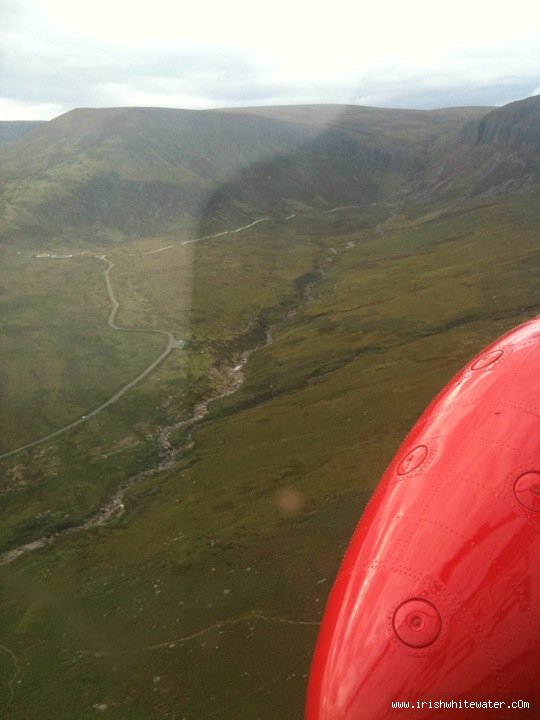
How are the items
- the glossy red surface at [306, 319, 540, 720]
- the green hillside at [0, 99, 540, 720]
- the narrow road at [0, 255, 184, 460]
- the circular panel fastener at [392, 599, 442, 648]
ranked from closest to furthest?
the glossy red surface at [306, 319, 540, 720]
the circular panel fastener at [392, 599, 442, 648]
the green hillside at [0, 99, 540, 720]
the narrow road at [0, 255, 184, 460]

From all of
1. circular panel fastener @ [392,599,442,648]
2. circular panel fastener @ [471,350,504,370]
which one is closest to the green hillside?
circular panel fastener @ [392,599,442,648]

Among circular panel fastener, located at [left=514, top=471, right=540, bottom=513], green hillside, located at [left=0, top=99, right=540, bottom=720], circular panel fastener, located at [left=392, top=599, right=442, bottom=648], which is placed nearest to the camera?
circular panel fastener, located at [left=392, top=599, right=442, bottom=648]

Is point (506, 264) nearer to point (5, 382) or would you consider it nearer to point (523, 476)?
point (5, 382)

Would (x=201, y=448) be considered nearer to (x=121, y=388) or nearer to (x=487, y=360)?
(x=121, y=388)

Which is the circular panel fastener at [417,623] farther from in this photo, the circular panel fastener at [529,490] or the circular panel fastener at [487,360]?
the circular panel fastener at [487,360]

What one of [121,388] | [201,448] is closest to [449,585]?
[201,448]

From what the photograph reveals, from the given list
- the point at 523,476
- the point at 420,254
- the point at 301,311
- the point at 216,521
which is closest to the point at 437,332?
the point at 301,311

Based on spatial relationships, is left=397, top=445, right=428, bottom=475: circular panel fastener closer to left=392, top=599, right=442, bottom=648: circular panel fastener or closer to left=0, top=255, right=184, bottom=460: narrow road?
left=392, top=599, right=442, bottom=648: circular panel fastener
